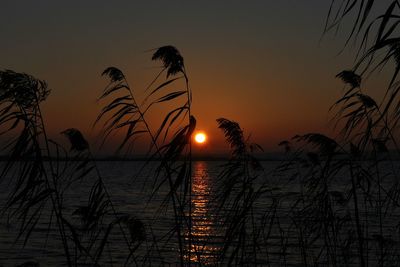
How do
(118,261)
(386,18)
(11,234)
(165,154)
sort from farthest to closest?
1. (11,234)
2. (118,261)
3. (165,154)
4. (386,18)

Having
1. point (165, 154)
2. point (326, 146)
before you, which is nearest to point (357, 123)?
point (326, 146)

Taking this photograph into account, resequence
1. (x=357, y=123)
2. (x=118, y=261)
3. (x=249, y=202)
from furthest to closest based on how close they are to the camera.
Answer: (x=118, y=261) → (x=249, y=202) → (x=357, y=123)

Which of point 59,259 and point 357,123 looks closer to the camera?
point 357,123

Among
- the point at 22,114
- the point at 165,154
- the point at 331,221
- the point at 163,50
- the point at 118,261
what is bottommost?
the point at 118,261

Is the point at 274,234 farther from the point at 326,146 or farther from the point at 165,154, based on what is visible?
the point at 165,154

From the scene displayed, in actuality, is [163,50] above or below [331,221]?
above

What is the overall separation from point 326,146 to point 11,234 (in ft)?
87.1

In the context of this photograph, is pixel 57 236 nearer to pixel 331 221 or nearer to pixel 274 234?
pixel 274 234

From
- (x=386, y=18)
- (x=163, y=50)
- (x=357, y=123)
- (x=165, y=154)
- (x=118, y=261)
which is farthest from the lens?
(x=118, y=261)

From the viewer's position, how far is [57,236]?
31.7 meters

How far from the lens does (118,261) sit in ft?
78.6

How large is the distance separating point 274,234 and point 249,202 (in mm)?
24321

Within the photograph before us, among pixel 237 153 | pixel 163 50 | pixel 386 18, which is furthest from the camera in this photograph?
pixel 237 153

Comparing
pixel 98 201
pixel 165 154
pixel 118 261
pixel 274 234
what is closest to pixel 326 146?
pixel 165 154
